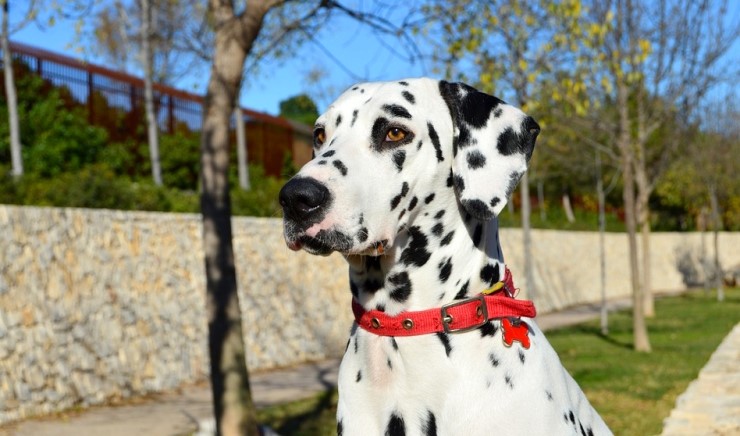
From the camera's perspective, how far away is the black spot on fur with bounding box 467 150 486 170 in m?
2.85

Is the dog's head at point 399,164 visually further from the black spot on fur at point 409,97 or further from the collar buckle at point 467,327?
the collar buckle at point 467,327

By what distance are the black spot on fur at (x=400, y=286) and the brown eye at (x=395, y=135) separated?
1.39 feet

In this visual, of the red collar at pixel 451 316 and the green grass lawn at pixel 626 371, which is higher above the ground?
the red collar at pixel 451 316

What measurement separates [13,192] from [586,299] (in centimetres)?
2243

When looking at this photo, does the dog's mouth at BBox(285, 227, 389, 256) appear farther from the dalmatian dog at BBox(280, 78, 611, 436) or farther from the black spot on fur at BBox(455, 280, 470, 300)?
the black spot on fur at BBox(455, 280, 470, 300)

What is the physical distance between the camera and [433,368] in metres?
2.69

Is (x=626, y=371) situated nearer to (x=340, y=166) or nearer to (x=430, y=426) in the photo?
(x=430, y=426)

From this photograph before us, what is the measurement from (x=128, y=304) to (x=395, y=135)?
8557mm

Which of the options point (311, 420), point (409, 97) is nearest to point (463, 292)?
point (409, 97)

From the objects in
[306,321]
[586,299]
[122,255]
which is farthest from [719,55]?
[586,299]

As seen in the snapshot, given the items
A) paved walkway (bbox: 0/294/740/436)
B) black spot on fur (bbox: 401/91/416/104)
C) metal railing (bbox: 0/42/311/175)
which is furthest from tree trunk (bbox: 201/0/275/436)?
metal railing (bbox: 0/42/311/175)

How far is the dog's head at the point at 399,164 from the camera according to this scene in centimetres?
262

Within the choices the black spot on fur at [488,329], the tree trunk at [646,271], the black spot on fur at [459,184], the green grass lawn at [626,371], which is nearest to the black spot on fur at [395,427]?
the black spot on fur at [488,329]

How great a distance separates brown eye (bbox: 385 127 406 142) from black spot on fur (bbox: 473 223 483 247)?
0.38 m
